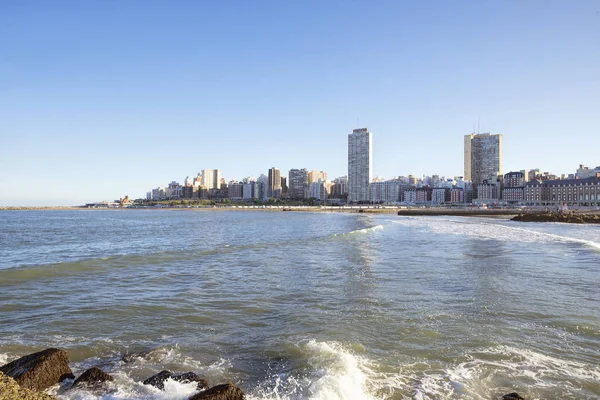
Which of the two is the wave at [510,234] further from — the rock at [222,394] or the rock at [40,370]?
the rock at [40,370]

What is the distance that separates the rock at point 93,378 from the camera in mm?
6781

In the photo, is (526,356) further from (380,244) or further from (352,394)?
(380,244)

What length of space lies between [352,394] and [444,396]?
148 centimetres

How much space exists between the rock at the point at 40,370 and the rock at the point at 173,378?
5.15 ft

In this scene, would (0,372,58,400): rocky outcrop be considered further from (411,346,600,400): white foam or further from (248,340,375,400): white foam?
(411,346,600,400): white foam

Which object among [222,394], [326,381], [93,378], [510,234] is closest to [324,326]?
[326,381]

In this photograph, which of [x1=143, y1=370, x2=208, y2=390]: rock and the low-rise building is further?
the low-rise building

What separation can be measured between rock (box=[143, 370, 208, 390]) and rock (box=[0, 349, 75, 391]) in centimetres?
157

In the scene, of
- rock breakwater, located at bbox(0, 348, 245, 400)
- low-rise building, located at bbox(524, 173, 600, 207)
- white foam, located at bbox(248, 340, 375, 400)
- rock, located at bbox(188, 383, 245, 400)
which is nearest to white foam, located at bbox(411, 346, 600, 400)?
white foam, located at bbox(248, 340, 375, 400)

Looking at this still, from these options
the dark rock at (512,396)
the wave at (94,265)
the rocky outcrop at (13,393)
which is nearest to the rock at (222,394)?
the rocky outcrop at (13,393)

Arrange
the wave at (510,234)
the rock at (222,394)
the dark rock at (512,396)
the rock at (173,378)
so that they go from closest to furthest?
the rock at (222,394)
the dark rock at (512,396)
the rock at (173,378)
the wave at (510,234)

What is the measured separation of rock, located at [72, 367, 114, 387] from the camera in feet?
22.2

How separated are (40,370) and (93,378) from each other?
84 cm

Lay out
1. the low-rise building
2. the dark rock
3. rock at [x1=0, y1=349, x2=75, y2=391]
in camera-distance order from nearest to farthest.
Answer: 1. the dark rock
2. rock at [x1=0, y1=349, x2=75, y2=391]
3. the low-rise building
